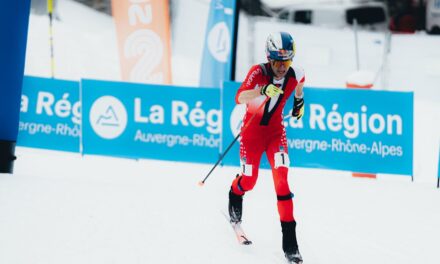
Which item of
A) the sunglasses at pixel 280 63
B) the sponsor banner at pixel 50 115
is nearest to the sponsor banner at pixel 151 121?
the sponsor banner at pixel 50 115

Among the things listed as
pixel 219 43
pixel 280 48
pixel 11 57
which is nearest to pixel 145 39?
pixel 219 43

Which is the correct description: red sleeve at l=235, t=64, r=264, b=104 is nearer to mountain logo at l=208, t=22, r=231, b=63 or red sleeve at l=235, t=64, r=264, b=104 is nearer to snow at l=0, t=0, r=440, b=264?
snow at l=0, t=0, r=440, b=264

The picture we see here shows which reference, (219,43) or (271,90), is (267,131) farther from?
(219,43)

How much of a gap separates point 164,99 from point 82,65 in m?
9.13

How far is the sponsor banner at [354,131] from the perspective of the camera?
303 inches

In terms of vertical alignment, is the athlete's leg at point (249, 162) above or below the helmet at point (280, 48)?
below

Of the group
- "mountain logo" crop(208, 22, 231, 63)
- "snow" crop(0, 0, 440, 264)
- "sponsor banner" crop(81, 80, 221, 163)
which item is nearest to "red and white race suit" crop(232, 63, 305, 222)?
"snow" crop(0, 0, 440, 264)

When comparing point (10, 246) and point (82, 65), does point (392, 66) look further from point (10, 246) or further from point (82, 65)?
point (10, 246)

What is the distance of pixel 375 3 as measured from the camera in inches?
632

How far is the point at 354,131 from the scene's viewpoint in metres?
7.81

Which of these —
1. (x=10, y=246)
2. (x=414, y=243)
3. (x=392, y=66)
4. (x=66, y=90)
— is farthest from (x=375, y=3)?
(x=10, y=246)

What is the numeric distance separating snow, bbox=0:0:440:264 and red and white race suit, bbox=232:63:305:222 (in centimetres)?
63

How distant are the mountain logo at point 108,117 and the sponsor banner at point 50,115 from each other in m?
0.33

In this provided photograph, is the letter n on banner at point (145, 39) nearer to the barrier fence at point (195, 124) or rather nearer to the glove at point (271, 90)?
the barrier fence at point (195, 124)
